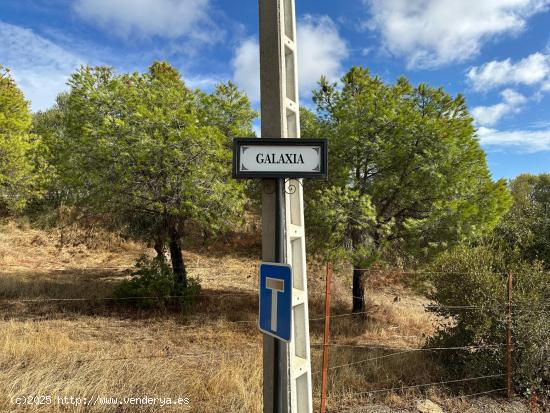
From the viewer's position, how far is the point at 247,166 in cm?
246

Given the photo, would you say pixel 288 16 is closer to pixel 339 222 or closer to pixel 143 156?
pixel 339 222

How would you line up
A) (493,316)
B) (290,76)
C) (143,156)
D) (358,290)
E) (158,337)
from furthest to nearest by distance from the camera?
(358,290) → (143,156) → (158,337) → (493,316) → (290,76)

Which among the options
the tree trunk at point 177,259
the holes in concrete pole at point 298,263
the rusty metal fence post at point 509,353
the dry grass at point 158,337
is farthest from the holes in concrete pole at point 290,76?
the tree trunk at point 177,259

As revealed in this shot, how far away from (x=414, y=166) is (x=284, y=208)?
8268 mm

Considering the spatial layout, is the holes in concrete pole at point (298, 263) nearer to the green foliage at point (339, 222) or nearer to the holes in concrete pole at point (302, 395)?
the holes in concrete pole at point (302, 395)

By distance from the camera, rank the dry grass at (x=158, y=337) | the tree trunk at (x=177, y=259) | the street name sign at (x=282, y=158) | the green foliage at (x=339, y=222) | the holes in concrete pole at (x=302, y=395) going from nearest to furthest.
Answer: the street name sign at (x=282, y=158) → the holes in concrete pole at (x=302, y=395) → the dry grass at (x=158, y=337) → the green foliage at (x=339, y=222) → the tree trunk at (x=177, y=259)

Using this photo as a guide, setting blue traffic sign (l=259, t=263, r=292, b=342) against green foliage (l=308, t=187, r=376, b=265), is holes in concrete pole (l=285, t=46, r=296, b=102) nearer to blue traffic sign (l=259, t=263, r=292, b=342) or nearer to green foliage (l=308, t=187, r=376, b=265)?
blue traffic sign (l=259, t=263, r=292, b=342)

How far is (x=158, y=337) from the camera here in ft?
29.0

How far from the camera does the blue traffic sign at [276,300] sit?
2.19 m

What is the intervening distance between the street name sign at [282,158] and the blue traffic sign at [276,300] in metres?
0.66

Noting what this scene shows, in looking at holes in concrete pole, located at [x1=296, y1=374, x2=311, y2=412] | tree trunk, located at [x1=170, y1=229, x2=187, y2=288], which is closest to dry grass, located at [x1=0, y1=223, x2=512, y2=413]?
tree trunk, located at [x1=170, y1=229, x2=187, y2=288]

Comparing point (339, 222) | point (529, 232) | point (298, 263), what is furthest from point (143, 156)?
point (529, 232)

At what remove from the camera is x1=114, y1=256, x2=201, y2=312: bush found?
11305mm

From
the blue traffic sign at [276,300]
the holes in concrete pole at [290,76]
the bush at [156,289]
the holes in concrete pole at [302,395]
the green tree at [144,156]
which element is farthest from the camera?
the bush at [156,289]
